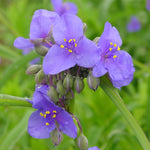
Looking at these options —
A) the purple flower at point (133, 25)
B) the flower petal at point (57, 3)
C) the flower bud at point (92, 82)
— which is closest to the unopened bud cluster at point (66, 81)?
the flower bud at point (92, 82)

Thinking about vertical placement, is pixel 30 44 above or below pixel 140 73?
above

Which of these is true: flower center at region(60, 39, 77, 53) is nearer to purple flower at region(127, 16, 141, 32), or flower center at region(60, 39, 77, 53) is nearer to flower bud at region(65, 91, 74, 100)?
flower bud at region(65, 91, 74, 100)

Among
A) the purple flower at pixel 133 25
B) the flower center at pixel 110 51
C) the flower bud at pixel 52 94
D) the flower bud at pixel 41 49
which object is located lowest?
the purple flower at pixel 133 25

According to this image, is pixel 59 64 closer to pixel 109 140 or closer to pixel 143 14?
pixel 109 140

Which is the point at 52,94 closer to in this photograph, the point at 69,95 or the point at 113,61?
the point at 69,95

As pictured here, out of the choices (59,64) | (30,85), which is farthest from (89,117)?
(59,64)

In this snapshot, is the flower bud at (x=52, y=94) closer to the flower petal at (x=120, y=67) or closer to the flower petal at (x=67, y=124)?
the flower petal at (x=67, y=124)
